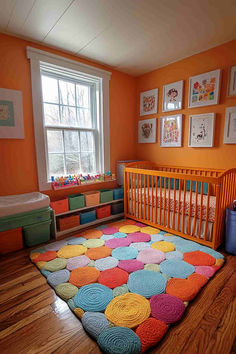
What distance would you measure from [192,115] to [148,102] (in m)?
0.88

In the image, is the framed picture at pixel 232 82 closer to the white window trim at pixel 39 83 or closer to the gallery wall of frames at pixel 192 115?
the gallery wall of frames at pixel 192 115

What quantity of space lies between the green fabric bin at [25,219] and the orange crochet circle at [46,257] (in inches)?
15.4

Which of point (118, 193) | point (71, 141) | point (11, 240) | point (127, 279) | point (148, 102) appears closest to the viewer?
point (127, 279)

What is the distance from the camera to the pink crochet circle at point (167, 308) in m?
1.22

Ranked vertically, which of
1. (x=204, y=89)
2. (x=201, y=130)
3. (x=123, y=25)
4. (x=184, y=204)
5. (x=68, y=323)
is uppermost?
(x=123, y=25)

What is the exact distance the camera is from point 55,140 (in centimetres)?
262

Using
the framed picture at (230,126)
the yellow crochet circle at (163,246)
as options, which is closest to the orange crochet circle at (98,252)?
the yellow crochet circle at (163,246)

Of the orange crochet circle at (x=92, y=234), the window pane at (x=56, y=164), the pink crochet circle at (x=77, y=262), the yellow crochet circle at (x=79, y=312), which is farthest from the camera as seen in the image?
the window pane at (x=56, y=164)

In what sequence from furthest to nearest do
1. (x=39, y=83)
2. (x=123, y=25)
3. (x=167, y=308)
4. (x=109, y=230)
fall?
(x=109, y=230), (x=39, y=83), (x=123, y=25), (x=167, y=308)

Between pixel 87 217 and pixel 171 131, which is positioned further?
pixel 171 131

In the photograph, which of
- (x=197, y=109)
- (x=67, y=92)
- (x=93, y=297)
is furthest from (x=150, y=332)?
(x=67, y=92)

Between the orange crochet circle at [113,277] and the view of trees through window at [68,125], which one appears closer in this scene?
the orange crochet circle at [113,277]

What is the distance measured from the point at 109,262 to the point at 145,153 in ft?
7.03

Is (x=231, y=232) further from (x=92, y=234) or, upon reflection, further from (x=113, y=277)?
(x=92, y=234)
